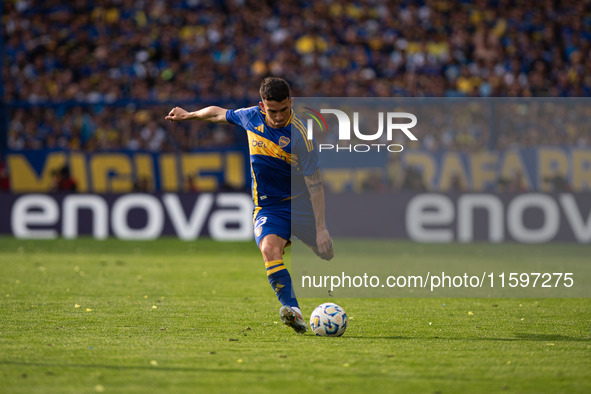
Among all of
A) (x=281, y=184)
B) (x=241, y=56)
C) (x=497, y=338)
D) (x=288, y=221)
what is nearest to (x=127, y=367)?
(x=288, y=221)

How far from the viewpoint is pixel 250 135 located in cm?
735

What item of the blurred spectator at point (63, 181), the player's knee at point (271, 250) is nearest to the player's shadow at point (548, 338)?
the player's knee at point (271, 250)

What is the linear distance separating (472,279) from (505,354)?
17.5 feet

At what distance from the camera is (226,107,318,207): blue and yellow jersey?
7.16 metres

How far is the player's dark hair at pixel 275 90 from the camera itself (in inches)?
265

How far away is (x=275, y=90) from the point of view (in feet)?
22.1

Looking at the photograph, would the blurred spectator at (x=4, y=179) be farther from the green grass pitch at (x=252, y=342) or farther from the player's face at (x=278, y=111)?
the player's face at (x=278, y=111)

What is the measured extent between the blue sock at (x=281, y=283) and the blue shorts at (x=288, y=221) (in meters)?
0.30

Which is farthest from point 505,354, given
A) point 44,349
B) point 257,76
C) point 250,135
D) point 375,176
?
point 257,76

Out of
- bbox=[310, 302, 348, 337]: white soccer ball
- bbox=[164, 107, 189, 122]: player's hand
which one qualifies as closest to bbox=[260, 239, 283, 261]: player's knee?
bbox=[310, 302, 348, 337]: white soccer ball

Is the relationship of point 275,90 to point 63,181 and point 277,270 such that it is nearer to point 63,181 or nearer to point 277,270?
point 277,270

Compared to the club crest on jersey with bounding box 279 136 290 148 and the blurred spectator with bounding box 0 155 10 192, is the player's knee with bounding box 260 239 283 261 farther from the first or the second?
the blurred spectator with bounding box 0 155 10 192

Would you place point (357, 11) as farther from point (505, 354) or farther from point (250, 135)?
point (505, 354)

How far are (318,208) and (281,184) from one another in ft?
1.56
